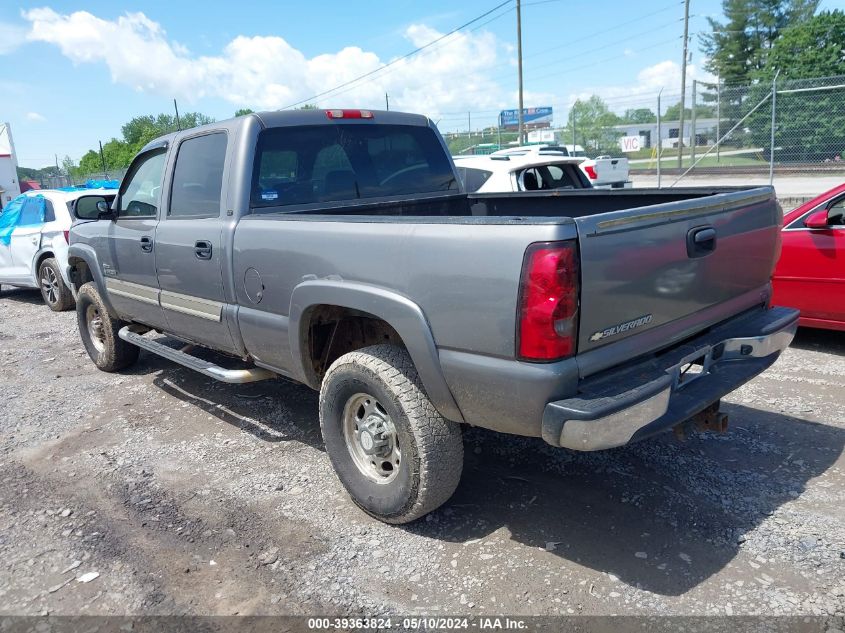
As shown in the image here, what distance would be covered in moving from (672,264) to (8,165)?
3861cm

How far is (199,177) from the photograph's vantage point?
4.44 metres

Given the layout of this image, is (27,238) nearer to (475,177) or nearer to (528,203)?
(475,177)

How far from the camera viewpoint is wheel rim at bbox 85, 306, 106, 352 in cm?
623

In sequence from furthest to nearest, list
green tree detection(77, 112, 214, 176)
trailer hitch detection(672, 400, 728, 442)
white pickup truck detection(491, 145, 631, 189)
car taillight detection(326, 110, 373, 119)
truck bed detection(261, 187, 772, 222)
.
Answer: green tree detection(77, 112, 214, 176), white pickup truck detection(491, 145, 631, 189), car taillight detection(326, 110, 373, 119), truck bed detection(261, 187, 772, 222), trailer hitch detection(672, 400, 728, 442)

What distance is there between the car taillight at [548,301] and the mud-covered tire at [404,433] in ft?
2.29

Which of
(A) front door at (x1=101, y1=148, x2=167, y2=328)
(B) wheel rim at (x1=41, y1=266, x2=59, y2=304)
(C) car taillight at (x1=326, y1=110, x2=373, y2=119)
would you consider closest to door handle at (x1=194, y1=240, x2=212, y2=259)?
(A) front door at (x1=101, y1=148, x2=167, y2=328)

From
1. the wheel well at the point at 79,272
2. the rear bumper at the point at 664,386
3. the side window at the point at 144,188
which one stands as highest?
the side window at the point at 144,188

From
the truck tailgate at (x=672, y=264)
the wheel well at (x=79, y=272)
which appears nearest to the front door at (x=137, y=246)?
the wheel well at (x=79, y=272)

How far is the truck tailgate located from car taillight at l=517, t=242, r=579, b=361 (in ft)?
0.21

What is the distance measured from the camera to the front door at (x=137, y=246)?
489 cm

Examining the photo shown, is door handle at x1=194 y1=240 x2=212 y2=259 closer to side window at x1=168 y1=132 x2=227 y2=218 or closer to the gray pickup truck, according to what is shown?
the gray pickup truck

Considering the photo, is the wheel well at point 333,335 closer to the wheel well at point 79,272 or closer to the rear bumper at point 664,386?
the rear bumper at point 664,386

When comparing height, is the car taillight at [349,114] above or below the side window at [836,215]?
above

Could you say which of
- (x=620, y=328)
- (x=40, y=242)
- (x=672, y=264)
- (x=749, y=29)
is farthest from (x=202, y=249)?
(x=749, y=29)
